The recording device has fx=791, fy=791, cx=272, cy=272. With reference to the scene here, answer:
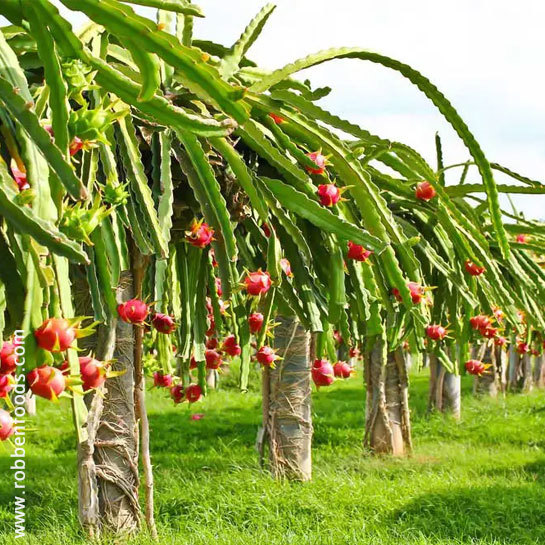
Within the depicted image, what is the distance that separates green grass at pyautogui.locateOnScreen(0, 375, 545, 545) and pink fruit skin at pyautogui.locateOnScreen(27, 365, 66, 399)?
7.93ft

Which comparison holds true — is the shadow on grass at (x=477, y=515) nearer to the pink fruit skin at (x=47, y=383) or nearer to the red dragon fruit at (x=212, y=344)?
the red dragon fruit at (x=212, y=344)

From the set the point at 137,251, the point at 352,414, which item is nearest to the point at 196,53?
the point at 137,251

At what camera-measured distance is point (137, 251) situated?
301cm

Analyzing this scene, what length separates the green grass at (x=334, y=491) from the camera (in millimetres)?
4500

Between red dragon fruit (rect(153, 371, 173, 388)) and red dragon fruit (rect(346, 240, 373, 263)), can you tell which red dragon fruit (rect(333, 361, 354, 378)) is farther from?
red dragon fruit (rect(153, 371, 173, 388))

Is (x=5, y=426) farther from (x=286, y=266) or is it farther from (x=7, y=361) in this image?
(x=286, y=266)

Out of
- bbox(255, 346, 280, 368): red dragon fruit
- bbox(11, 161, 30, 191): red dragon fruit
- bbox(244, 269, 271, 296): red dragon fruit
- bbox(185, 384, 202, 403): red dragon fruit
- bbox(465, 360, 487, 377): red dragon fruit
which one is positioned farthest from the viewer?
bbox(465, 360, 487, 377): red dragon fruit

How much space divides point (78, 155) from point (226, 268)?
0.57 m

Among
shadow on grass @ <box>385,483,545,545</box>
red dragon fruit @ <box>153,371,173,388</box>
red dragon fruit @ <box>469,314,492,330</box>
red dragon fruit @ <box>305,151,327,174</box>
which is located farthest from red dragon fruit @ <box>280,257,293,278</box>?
shadow on grass @ <box>385,483,545,545</box>

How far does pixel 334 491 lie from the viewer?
5426 millimetres

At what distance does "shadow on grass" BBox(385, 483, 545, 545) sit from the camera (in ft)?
15.2

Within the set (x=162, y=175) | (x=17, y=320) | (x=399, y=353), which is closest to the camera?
(x=17, y=320)

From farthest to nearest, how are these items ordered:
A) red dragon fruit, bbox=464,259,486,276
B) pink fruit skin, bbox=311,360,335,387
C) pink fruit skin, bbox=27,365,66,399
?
red dragon fruit, bbox=464,259,486,276, pink fruit skin, bbox=311,360,335,387, pink fruit skin, bbox=27,365,66,399

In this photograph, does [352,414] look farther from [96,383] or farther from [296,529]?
[96,383]
